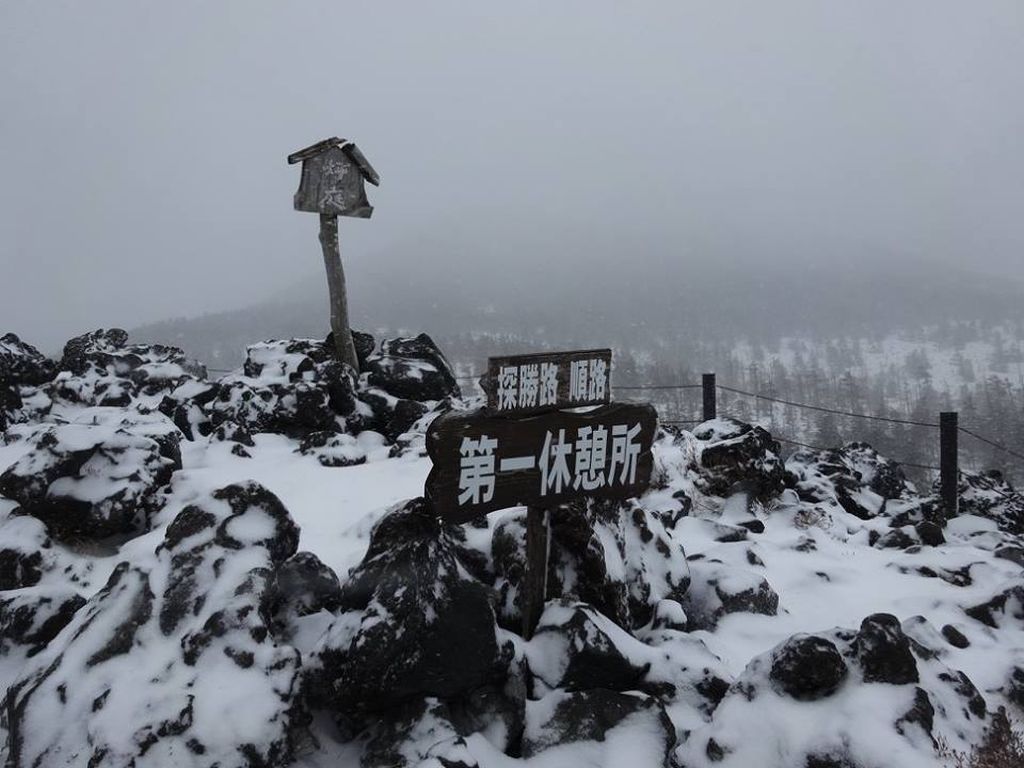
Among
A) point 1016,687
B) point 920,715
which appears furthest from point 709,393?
point 920,715

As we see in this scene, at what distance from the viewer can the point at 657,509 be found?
8.15 metres

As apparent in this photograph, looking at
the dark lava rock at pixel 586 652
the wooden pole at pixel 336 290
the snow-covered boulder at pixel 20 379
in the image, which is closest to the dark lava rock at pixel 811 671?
the dark lava rock at pixel 586 652

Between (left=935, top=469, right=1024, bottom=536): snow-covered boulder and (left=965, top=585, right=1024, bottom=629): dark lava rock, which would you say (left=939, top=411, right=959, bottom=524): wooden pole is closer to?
(left=935, top=469, right=1024, bottom=536): snow-covered boulder

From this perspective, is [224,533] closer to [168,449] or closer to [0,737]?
[0,737]

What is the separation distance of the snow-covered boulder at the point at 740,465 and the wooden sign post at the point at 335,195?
21.8ft

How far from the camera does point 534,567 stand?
461 centimetres

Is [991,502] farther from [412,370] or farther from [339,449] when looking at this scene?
[339,449]

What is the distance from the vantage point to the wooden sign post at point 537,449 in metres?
4.12

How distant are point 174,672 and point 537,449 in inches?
102

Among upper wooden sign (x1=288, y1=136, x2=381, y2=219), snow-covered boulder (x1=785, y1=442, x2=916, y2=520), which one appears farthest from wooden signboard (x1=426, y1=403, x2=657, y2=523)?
upper wooden sign (x1=288, y1=136, x2=381, y2=219)

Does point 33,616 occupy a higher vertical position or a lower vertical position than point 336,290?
lower

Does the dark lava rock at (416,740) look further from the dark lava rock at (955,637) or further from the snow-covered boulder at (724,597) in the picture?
the dark lava rock at (955,637)

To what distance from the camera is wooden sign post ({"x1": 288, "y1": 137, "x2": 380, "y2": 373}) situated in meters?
11.5

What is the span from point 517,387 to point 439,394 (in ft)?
25.8
